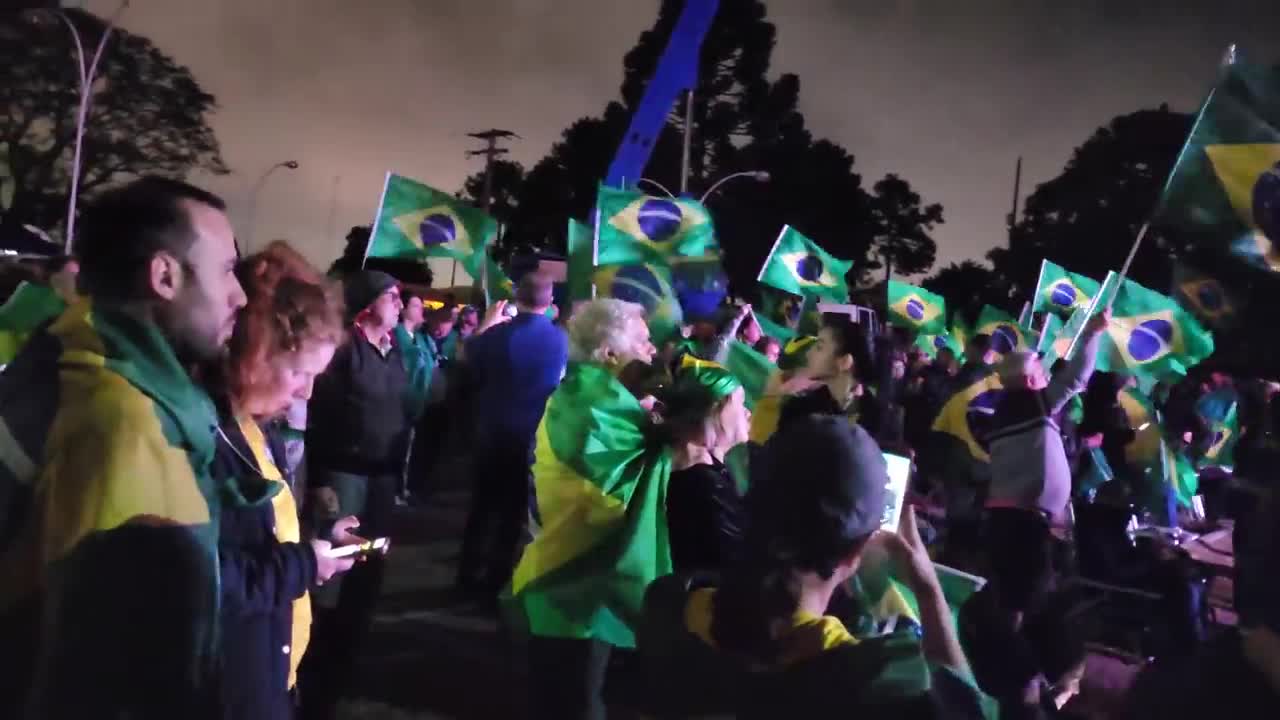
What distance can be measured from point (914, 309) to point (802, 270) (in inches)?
182

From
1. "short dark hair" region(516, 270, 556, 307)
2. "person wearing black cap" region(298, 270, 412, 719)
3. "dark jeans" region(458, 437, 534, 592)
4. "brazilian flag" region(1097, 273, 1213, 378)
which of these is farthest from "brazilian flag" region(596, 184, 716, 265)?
"brazilian flag" region(1097, 273, 1213, 378)

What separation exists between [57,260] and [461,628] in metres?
2.89

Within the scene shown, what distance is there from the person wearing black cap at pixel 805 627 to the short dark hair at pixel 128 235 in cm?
110

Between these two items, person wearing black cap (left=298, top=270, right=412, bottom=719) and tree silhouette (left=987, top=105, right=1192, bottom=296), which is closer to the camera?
person wearing black cap (left=298, top=270, right=412, bottom=719)

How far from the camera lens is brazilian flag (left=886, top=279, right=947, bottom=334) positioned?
16328 millimetres

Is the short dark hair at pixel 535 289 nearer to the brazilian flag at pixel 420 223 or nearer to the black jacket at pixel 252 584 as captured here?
the brazilian flag at pixel 420 223

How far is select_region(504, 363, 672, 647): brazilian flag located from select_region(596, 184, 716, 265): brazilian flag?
14.1ft

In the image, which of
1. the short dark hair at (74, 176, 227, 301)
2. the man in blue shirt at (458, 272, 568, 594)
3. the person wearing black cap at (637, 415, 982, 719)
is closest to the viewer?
the person wearing black cap at (637, 415, 982, 719)

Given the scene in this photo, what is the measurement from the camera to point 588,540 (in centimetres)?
352

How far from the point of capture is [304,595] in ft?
8.02

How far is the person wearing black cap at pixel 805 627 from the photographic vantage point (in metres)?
1.70

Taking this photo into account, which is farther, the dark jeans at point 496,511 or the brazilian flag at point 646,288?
the brazilian flag at point 646,288

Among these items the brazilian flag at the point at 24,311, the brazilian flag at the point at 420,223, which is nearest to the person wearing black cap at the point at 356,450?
the brazilian flag at the point at 24,311

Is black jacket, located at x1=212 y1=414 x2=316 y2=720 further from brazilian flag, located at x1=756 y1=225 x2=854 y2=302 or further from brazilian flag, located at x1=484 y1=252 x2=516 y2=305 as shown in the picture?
brazilian flag, located at x1=756 y1=225 x2=854 y2=302
